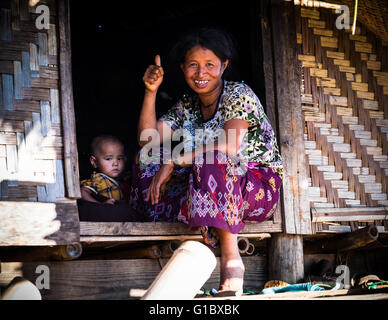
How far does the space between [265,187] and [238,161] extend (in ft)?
0.80

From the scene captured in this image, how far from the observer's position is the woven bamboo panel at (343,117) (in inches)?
152

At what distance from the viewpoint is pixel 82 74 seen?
15.8ft

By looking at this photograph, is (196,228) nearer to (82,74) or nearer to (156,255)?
(156,255)

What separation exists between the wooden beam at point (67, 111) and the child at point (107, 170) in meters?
0.77

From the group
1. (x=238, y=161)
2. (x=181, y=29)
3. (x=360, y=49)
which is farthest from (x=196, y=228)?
(x=181, y=29)

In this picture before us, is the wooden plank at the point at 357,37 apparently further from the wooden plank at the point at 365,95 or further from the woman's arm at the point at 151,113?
the woman's arm at the point at 151,113

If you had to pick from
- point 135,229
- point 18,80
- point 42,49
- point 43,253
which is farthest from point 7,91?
point 135,229

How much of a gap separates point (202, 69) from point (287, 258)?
4.34 ft

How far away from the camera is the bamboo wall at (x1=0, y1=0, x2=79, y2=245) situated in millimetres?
2855

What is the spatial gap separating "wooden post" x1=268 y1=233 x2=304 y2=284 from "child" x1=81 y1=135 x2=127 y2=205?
1098 millimetres

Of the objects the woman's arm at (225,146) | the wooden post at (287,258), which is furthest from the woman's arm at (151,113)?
the wooden post at (287,258)

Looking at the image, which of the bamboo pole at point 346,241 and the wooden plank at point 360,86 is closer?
the bamboo pole at point 346,241

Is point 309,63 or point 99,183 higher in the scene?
point 309,63

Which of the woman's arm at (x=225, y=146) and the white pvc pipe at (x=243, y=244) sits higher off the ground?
the woman's arm at (x=225, y=146)
